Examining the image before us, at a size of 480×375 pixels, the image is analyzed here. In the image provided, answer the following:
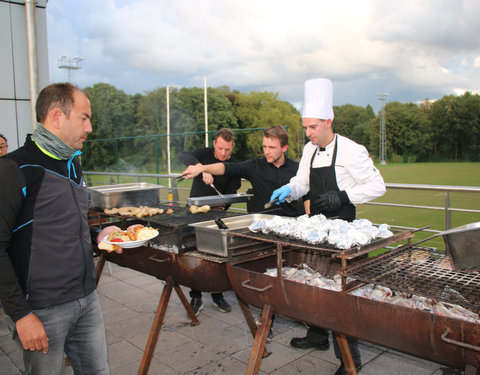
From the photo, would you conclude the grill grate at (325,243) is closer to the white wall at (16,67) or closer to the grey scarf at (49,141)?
the grey scarf at (49,141)

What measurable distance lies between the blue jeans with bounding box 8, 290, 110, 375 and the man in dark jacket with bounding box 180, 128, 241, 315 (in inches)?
80.0

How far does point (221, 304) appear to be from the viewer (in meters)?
4.02

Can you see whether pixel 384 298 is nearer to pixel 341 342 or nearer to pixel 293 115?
pixel 341 342

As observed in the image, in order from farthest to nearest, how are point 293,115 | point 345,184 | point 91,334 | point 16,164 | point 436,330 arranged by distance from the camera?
1. point 293,115
2. point 345,184
3. point 91,334
4. point 16,164
5. point 436,330

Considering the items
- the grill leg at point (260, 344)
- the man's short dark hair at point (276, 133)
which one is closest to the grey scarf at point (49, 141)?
the grill leg at point (260, 344)

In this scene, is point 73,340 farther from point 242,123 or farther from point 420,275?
point 242,123

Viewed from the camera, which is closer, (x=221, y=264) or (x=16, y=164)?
(x=16, y=164)

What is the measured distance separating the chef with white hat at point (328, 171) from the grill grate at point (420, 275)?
59 cm

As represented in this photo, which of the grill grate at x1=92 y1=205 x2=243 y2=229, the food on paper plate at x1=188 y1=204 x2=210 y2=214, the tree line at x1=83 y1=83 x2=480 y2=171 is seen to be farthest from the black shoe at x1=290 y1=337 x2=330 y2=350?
the tree line at x1=83 y1=83 x2=480 y2=171

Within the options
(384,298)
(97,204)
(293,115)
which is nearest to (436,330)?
(384,298)

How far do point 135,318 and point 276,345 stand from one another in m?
1.51

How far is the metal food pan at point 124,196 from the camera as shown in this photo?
3795 millimetres

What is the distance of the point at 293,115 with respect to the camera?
2281 inches

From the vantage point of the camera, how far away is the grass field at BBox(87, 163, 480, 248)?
59.0 ft
